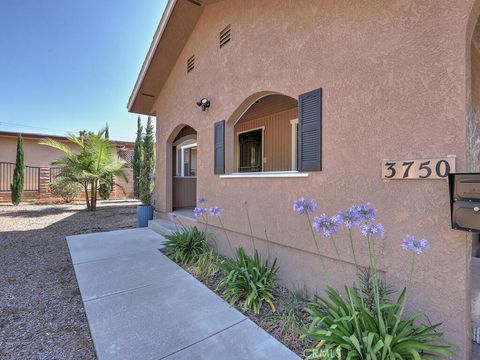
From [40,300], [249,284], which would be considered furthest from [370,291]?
[40,300]

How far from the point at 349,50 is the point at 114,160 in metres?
11.0

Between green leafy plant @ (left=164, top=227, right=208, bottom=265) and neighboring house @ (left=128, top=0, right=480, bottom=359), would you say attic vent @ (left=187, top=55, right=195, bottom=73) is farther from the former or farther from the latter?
green leafy plant @ (left=164, top=227, right=208, bottom=265)

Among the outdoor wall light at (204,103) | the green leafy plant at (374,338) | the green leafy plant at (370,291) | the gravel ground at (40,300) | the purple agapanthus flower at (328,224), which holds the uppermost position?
the outdoor wall light at (204,103)

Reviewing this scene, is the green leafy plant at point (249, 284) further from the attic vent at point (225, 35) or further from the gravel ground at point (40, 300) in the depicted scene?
the attic vent at point (225, 35)

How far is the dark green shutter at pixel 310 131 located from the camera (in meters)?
3.02

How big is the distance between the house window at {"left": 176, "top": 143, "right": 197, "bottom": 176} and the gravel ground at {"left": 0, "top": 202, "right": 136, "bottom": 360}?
5.10 m

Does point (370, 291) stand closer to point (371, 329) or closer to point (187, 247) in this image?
point (371, 329)

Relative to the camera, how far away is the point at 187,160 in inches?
443

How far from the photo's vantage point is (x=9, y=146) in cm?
1453

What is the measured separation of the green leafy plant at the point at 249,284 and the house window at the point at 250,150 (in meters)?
4.43

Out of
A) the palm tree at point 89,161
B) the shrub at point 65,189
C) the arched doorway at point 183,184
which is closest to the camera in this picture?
the arched doorway at point 183,184

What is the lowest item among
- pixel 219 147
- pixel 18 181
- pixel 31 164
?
pixel 18 181

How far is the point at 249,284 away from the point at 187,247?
1.99 metres

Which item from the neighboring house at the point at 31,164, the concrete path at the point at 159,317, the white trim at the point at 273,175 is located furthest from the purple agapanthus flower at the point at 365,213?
the neighboring house at the point at 31,164
